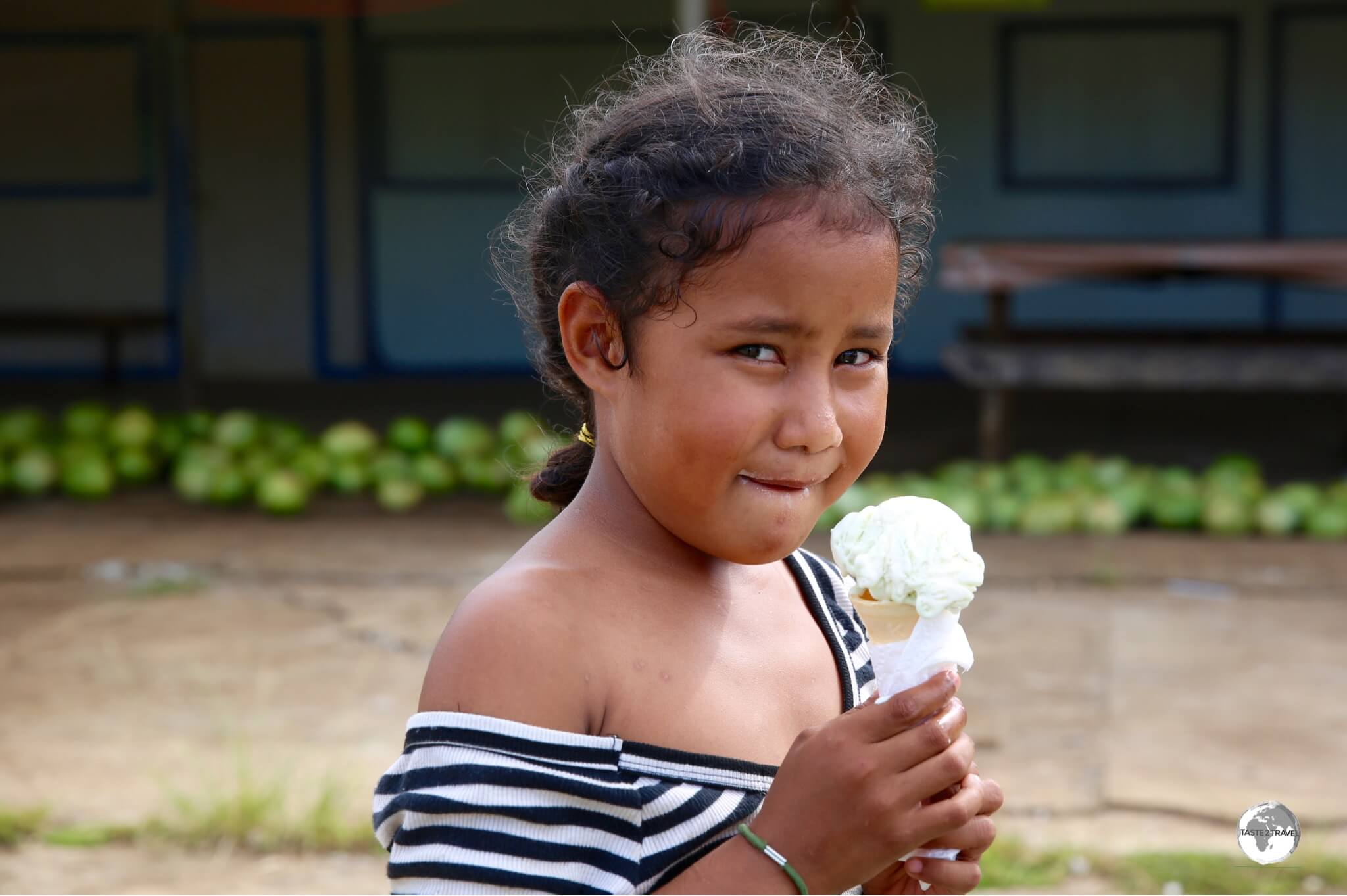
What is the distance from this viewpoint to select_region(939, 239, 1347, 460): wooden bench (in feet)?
18.2

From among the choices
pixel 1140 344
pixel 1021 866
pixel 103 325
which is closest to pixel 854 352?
pixel 1021 866

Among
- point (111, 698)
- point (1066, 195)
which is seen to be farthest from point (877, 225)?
point (1066, 195)

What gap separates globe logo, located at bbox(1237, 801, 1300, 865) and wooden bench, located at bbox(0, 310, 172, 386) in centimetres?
865

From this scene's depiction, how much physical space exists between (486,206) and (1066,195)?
4.17 m

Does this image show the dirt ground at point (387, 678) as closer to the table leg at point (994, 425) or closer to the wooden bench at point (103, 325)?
the table leg at point (994, 425)

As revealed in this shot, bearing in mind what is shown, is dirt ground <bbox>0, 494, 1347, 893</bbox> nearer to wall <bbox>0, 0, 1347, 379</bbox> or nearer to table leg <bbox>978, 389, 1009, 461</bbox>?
table leg <bbox>978, 389, 1009, 461</bbox>

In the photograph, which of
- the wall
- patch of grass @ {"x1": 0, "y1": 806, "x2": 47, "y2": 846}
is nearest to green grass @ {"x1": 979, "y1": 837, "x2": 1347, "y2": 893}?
patch of grass @ {"x1": 0, "y1": 806, "x2": 47, "y2": 846}

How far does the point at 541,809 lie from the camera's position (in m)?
1.09

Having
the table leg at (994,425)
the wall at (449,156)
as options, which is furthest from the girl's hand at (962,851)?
the wall at (449,156)

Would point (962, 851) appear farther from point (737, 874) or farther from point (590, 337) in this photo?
point (590, 337)

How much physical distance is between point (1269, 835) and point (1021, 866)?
0.69 metres

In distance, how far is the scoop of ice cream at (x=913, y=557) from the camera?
1.20 m

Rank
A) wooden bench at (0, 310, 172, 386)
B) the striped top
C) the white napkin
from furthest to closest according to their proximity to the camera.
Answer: wooden bench at (0, 310, 172, 386) → the white napkin → the striped top

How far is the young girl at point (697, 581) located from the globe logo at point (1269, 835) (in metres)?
0.69
